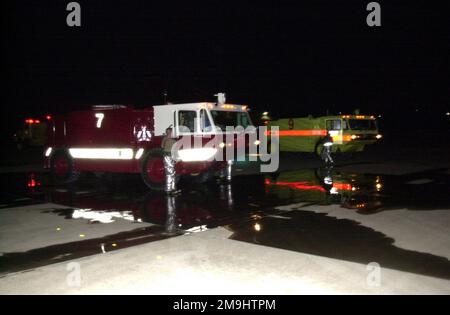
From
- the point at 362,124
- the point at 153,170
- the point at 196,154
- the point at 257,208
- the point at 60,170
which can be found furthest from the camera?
the point at 362,124

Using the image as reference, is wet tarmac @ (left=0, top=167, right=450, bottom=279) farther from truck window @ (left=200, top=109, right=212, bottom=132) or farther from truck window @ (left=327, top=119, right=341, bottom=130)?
truck window @ (left=327, top=119, right=341, bottom=130)

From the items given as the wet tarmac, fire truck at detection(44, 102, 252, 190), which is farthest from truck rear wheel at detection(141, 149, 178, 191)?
the wet tarmac

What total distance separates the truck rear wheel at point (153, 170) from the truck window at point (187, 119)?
3.36 feet

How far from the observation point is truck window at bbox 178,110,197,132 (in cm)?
1052

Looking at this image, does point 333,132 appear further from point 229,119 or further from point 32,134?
point 32,134

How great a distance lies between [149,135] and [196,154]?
5.04 ft

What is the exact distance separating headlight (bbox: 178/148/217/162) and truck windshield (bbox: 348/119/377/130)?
10291 mm

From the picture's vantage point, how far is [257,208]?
8.20 meters

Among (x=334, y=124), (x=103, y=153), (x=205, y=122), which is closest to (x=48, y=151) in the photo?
(x=103, y=153)

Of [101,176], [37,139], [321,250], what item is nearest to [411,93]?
Result: [37,139]

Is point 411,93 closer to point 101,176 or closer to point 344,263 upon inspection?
point 101,176

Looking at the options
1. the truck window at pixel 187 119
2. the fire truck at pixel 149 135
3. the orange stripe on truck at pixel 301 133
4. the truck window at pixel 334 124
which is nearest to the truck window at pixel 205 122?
the fire truck at pixel 149 135

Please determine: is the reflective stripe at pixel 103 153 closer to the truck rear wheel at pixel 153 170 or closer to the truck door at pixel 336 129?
the truck rear wheel at pixel 153 170

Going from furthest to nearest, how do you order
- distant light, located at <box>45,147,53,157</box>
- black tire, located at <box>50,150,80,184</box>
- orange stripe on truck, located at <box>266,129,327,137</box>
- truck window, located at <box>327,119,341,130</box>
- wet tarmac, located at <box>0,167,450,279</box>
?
orange stripe on truck, located at <box>266,129,327,137</box>
truck window, located at <box>327,119,341,130</box>
distant light, located at <box>45,147,53,157</box>
black tire, located at <box>50,150,80,184</box>
wet tarmac, located at <box>0,167,450,279</box>
